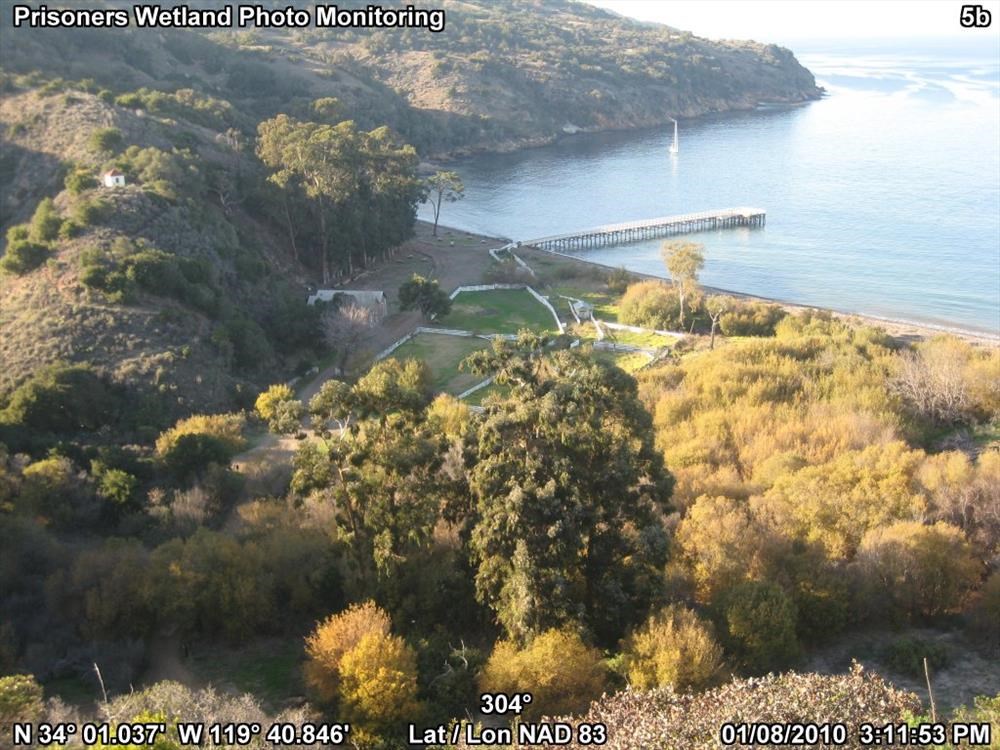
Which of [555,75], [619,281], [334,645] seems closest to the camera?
[334,645]

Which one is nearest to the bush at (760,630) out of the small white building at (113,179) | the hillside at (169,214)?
the hillside at (169,214)

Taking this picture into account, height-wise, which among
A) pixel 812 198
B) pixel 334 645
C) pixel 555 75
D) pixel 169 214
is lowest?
pixel 334 645

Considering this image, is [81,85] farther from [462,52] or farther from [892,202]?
[462,52]

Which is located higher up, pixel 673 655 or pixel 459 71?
pixel 459 71

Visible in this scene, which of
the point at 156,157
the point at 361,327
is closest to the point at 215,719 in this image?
the point at 361,327

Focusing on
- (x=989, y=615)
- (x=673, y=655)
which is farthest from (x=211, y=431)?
(x=989, y=615)

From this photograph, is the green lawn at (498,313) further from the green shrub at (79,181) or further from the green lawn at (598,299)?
the green shrub at (79,181)

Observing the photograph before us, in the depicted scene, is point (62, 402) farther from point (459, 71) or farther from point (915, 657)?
point (459, 71)
